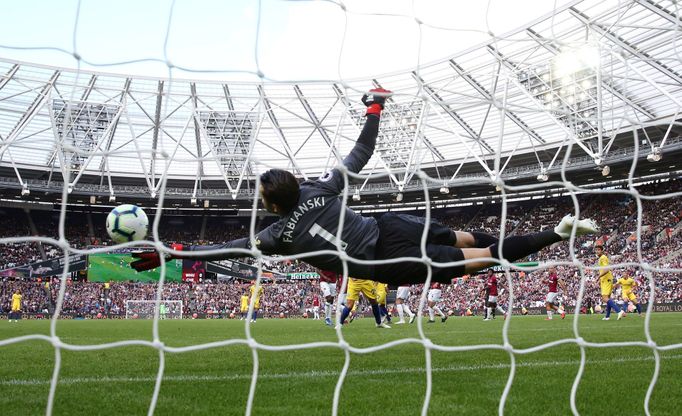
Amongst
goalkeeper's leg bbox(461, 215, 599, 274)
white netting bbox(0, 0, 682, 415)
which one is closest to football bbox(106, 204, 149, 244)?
goalkeeper's leg bbox(461, 215, 599, 274)

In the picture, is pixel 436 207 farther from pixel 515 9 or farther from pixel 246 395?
pixel 246 395

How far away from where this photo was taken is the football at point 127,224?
202 inches

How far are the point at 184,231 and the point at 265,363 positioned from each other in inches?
1553

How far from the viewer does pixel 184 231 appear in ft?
143

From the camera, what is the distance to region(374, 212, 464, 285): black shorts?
430 centimetres

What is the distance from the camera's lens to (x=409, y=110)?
3020 cm

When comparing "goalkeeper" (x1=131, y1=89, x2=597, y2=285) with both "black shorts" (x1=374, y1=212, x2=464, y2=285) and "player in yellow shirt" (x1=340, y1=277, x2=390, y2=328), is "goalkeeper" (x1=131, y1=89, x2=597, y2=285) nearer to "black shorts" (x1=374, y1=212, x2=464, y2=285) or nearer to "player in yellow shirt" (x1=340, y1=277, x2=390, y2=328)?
"black shorts" (x1=374, y1=212, x2=464, y2=285)

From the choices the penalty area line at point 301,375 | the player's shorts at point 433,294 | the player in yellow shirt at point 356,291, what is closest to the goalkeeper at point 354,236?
the penalty area line at point 301,375

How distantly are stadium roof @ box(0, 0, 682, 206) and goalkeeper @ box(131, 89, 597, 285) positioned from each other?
20.0 meters

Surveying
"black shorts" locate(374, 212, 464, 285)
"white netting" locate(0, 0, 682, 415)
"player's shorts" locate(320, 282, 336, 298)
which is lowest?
"player's shorts" locate(320, 282, 336, 298)

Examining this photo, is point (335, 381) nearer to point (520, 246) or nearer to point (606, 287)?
point (520, 246)

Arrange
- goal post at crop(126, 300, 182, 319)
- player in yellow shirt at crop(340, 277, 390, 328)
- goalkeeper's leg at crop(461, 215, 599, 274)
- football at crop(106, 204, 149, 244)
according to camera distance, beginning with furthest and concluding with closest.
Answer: goal post at crop(126, 300, 182, 319)
player in yellow shirt at crop(340, 277, 390, 328)
football at crop(106, 204, 149, 244)
goalkeeper's leg at crop(461, 215, 599, 274)

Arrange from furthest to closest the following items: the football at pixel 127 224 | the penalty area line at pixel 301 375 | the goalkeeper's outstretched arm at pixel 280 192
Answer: the football at pixel 127 224 < the penalty area line at pixel 301 375 < the goalkeeper's outstretched arm at pixel 280 192

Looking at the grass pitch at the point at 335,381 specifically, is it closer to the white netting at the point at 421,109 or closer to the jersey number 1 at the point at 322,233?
the jersey number 1 at the point at 322,233
